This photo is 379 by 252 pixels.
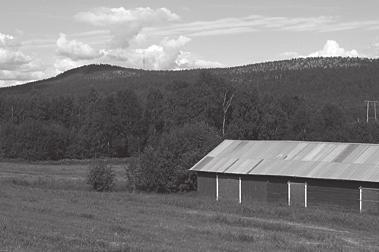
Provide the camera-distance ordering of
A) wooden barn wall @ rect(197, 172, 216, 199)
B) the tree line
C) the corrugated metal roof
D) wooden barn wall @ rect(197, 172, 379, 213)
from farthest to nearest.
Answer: the tree line, wooden barn wall @ rect(197, 172, 216, 199), the corrugated metal roof, wooden barn wall @ rect(197, 172, 379, 213)

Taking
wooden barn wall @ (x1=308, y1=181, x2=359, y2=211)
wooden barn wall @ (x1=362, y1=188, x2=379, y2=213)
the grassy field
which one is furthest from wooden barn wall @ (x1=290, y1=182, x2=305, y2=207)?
wooden barn wall @ (x1=362, y1=188, x2=379, y2=213)

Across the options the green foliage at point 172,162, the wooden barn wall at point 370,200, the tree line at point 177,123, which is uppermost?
the tree line at point 177,123

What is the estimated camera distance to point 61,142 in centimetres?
10569

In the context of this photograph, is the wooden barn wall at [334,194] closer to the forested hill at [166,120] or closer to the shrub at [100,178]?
the shrub at [100,178]

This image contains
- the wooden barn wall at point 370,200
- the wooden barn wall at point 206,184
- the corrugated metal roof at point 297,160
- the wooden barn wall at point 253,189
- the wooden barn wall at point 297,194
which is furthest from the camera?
the wooden barn wall at point 206,184

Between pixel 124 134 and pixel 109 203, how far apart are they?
71.1 meters

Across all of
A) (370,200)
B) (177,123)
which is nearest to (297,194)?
(370,200)

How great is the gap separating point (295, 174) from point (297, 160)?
97.3 inches

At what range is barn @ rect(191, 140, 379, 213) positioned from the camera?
40938 mm

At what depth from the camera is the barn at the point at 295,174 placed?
40938 mm

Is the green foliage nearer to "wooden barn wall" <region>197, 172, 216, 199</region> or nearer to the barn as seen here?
the barn

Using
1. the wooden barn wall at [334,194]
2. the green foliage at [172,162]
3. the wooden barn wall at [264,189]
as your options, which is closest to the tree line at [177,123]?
the green foliage at [172,162]

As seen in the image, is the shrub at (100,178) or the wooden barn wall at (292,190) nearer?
the wooden barn wall at (292,190)

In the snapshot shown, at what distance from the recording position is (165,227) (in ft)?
85.4
